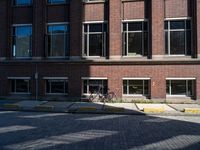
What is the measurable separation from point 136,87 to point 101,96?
2560 millimetres

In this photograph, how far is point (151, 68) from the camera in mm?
20312

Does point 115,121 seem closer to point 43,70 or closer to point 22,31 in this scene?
point 43,70

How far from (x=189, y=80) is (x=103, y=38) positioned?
6.77 meters

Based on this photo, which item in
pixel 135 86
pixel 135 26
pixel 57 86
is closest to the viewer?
pixel 135 86

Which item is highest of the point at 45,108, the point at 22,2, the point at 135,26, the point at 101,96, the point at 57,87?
the point at 22,2

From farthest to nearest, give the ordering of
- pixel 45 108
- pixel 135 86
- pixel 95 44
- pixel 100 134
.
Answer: pixel 95 44 < pixel 135 86 < pixel 45 108 < pixel 100 134

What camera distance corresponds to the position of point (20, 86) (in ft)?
74.2

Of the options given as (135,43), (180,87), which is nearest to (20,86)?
(135,43)

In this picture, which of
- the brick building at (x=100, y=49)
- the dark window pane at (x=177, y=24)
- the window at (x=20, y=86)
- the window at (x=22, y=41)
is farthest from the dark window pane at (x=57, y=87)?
the dark window pane at (x=177, y=24)

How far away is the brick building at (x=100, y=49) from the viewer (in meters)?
20.3

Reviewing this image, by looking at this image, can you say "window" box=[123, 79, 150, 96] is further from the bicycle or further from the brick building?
the bicycle

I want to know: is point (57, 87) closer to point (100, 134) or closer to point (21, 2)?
point (21, 2)

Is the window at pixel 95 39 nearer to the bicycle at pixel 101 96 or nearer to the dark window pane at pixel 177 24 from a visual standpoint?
the bicycle at pixel 101 96

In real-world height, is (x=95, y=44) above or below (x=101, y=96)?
above
